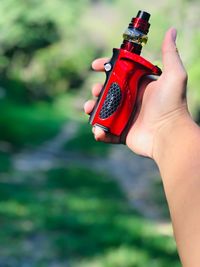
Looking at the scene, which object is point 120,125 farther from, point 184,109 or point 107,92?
point 184,109

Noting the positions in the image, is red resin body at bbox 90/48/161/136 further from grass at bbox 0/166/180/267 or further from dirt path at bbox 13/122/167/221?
dirt path at bbox 13/122/167/221

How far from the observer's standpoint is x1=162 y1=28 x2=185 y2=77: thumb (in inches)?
83.8

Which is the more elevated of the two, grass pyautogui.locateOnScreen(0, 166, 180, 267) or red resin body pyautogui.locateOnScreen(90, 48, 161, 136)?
red resin body pyautogui.locateOnScreen(90, 48, 161, 136)

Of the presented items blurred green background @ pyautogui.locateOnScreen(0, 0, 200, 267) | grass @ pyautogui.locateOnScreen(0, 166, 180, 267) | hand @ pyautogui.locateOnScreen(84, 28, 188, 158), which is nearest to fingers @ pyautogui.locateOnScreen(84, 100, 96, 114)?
hand @ pyautogui.locateOnScreen(84, 28, 188, 158)

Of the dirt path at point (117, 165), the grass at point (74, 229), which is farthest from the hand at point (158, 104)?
the dirt path at point (117, 165)

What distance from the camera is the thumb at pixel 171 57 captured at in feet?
6.98

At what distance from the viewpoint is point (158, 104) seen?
2.16 metres

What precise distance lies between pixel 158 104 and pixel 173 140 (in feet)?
0.75

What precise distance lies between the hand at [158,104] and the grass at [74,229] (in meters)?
3.39

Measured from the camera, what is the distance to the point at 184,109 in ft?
6.81

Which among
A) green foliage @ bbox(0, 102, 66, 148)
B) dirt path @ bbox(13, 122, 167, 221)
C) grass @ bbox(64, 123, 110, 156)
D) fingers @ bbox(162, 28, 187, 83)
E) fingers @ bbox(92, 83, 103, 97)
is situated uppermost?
fingers @ bbox(162, 28, 187, 83)

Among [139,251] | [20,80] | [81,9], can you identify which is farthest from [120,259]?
[20,80]

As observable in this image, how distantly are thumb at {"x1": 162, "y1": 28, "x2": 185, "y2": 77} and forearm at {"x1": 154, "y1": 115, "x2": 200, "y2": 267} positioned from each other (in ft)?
0.57

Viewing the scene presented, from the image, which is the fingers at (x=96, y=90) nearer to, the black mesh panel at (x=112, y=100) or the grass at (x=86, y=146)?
the black mesh panel at (x=112, y=100)
